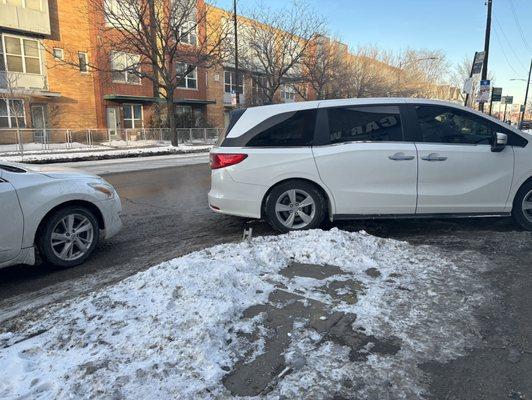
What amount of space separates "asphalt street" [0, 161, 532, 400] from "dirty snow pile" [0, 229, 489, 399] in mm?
180

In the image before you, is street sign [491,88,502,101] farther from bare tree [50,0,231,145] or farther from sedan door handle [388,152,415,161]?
sedan door handle [388,152,415,161]

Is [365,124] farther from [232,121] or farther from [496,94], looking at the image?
[496,94]

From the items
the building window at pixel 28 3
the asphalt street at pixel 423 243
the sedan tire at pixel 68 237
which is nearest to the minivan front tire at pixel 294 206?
the asphalt street at pixel 423 243

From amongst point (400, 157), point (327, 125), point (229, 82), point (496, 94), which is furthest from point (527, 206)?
point (229, 82)

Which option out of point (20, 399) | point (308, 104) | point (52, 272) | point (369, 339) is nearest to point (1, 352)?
point (20, 399)

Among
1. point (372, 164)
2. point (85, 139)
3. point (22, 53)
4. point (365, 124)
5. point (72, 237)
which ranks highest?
point (22, 53)

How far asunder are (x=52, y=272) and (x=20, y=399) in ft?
8.54

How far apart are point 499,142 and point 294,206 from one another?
2.69 m

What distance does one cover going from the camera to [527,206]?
5801mm

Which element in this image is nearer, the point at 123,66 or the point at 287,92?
the point at 123,66

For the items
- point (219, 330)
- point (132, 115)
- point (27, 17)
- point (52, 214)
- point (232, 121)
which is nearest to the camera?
point (219, 330)

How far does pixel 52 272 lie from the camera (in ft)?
15.5

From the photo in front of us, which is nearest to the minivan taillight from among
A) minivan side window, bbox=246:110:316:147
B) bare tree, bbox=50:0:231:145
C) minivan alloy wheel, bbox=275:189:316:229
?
minivan side window, bbox=246:110:316:147

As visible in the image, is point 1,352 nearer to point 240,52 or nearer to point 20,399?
point 20,399
